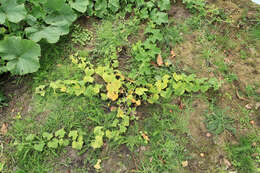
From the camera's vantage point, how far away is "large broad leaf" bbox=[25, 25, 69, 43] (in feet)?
8.60

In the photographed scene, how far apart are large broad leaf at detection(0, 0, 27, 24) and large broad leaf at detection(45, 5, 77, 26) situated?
1.01 feet

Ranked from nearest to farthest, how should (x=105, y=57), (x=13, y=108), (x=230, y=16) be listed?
(x=13, y=108)
(x=105, y=57)
(x=230, y=16)

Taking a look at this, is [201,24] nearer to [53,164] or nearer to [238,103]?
[238,103]

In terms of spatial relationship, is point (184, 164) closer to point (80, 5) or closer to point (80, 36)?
point (80, 36)

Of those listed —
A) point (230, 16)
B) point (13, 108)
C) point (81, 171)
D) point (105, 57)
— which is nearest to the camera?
point (81, 171)

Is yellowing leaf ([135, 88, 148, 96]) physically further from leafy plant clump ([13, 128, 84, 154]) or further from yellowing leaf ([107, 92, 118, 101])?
leafy plant clump ([13, 128, 84, 154])

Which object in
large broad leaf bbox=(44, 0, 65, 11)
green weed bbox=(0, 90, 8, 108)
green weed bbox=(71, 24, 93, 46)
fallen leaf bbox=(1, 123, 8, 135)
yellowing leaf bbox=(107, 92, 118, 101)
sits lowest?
fallen leaf bbox=(1, 123, 8, 135)

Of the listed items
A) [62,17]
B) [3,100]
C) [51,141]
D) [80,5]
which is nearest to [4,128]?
[3,100]

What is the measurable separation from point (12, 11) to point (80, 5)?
33.2 inches

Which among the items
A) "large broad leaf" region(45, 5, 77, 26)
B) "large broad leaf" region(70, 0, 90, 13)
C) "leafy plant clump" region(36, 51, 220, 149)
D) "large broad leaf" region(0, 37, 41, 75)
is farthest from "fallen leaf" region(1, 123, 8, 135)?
"large broad leaf" region(70, 0, 90, 13)

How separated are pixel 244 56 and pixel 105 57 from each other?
70.4 inches

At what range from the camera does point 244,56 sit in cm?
269

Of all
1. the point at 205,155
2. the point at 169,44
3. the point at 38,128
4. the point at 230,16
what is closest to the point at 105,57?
the point at 169,44

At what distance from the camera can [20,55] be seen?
2504 mm
